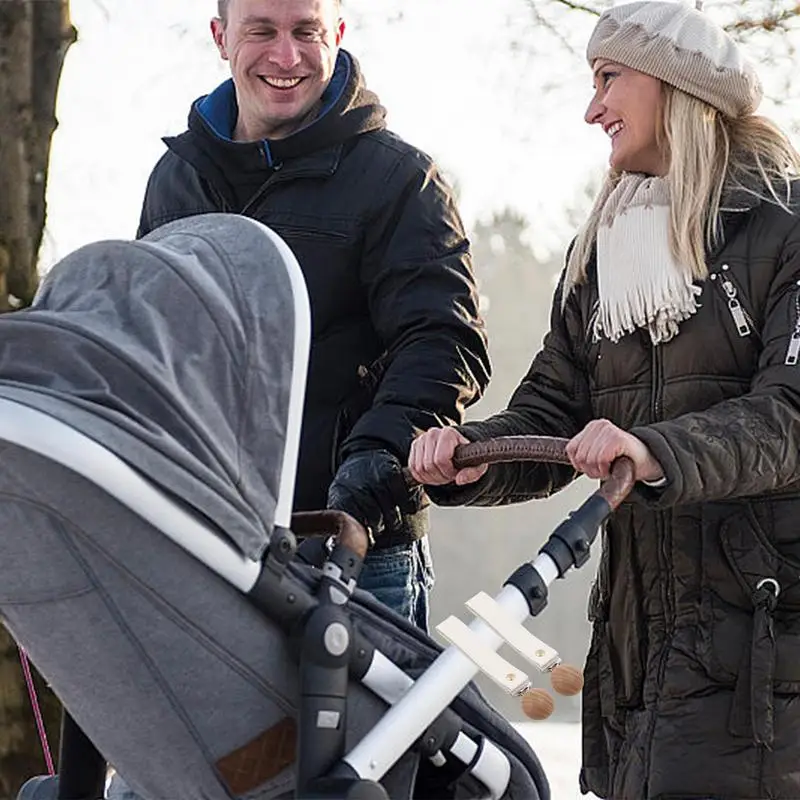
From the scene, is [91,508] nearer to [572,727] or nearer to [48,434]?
[48,434]

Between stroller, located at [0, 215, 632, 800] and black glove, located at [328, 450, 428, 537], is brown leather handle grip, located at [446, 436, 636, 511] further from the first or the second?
black glove, located at [328, 450, 428, 537]

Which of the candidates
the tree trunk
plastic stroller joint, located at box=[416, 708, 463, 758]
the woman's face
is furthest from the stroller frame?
the tree trunk

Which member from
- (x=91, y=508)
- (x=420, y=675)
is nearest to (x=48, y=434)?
(x=91, y=508)

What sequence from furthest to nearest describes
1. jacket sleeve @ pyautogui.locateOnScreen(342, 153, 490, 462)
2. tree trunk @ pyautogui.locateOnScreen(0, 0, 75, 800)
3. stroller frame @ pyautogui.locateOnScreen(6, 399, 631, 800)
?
tree trunk @ pyautogui.locateOnScreen(0, 0, 75, 800), jacket sleeve @ pyautogui.locateOnScreen(342, 153, 490, 462), stroller frame @ pyautogui.locateOnScreen(6, 399, 631, 800)

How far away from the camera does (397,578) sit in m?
3.10

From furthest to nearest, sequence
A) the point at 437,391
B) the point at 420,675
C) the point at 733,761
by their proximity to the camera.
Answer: the point at 437,391 → the point at 733,761 → the point at 420,675

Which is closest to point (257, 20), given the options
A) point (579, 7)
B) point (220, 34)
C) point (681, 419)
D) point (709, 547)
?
point (220, 34)

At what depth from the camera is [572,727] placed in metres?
10.5

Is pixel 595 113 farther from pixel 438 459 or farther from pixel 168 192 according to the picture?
pixel 168 192

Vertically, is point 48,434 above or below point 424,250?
below

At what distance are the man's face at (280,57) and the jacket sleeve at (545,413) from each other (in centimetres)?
65

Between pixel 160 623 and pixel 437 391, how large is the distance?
0.97 m

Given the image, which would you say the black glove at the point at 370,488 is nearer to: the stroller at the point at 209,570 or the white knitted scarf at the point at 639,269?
the stroller at the point at 209,570

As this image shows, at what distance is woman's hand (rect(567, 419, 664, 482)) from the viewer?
2.41 meters
